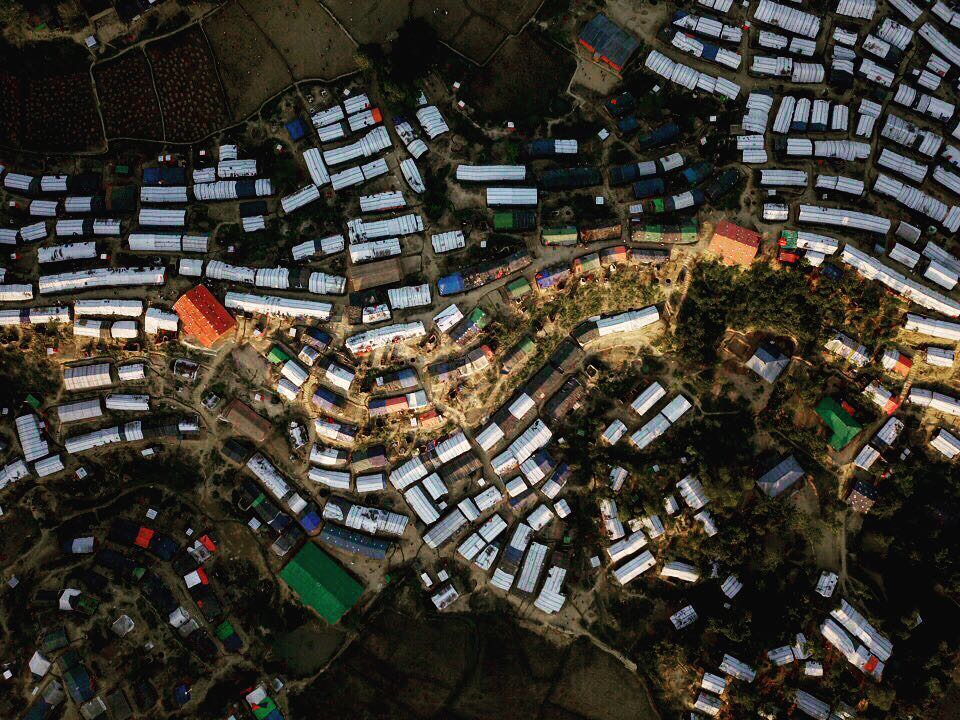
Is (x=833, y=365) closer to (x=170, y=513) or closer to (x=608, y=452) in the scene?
(x=608, y=452)

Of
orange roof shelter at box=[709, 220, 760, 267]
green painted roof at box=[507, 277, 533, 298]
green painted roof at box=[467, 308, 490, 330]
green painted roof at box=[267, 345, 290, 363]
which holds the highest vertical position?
orange roof shelter at box=[709, 220, 760, 267]

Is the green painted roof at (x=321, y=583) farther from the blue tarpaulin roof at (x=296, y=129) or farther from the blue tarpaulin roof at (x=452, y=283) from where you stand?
the blue tarpaulin roof at (x=296, y=129)

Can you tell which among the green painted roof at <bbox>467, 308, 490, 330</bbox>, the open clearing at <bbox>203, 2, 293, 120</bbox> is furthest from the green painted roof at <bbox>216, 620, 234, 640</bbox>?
the open clearing at <bbox>203, 2, 293, 120</bbox>

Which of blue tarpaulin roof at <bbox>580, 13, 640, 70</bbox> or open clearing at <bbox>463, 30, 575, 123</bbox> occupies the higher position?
blue tarpaulin roof at <bbox>580, 13, 640, 70</bbox>

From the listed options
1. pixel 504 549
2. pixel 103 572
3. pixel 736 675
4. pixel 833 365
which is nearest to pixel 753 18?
pixel 833 365

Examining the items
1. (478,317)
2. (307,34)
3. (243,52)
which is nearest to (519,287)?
(478,317)

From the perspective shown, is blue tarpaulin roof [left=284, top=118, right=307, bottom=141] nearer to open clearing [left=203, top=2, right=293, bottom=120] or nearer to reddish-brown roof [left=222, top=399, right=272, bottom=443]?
open clearing [left=203, top=2, right=293, bottom=120]

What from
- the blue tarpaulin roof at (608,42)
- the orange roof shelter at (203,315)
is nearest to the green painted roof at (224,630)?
the orange roof shelter at (203,315)

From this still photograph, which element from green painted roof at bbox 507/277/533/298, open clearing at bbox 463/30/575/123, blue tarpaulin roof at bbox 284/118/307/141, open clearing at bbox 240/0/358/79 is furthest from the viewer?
open clearing at bbox 463/30/575/123
